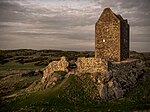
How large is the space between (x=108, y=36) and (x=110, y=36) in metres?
0.37

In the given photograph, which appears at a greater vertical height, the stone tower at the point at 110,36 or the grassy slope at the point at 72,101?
the stone tower at the point at 110,36

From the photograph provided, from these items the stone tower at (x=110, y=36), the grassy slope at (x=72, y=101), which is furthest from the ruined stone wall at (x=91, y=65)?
the stone tower at (x=110, y=36)

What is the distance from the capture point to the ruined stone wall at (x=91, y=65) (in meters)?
39.7

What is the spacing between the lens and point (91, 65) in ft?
133

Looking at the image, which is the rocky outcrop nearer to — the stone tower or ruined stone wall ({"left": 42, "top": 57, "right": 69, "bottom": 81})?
the stone tower

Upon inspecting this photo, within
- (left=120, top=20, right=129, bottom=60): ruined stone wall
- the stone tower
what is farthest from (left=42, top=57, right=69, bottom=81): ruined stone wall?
(left=120, top=20, right=129, bottom=60): ruined stone wall

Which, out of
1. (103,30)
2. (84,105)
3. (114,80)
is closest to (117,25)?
(103,30)

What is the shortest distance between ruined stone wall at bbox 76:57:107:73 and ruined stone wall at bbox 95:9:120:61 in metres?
5.47

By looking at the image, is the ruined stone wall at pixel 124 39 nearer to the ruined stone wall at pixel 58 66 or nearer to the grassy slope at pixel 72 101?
the grassy slope at pixel 72 101

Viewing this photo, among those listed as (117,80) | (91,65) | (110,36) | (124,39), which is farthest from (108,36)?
(117,80)

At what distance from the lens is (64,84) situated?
126 feet

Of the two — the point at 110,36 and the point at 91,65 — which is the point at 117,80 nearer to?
the point at 91,65

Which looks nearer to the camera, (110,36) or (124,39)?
(110,36)

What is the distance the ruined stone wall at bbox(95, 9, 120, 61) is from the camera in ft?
150
